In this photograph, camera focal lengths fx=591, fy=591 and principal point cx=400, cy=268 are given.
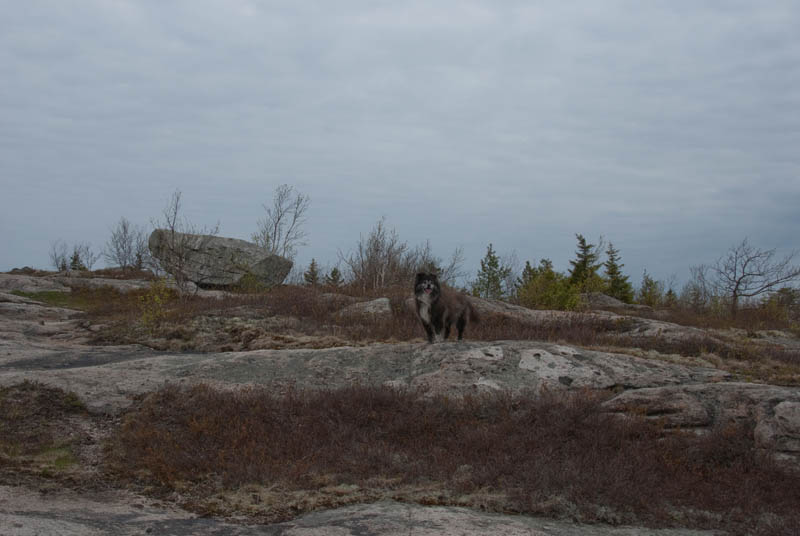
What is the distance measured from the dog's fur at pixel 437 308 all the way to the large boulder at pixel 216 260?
74.0ft

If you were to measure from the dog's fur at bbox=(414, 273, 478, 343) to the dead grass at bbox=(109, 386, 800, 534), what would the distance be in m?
2.59

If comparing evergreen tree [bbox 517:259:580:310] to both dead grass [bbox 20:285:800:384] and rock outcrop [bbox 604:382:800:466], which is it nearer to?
dead grass [bbox 20:285:800:384]

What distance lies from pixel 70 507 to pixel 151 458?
4.80 feet

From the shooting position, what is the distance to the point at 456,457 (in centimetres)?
793

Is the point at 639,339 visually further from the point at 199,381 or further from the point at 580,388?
the point at 199,381

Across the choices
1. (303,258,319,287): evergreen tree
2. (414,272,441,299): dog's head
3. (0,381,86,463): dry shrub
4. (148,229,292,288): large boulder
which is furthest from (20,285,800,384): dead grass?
(303,258,319,287): evergreen tree

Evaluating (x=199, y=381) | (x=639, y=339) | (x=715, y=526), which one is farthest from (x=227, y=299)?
(x=715, y=526)

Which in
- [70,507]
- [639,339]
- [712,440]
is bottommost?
[70,507]

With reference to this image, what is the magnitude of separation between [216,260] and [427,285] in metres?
25.3

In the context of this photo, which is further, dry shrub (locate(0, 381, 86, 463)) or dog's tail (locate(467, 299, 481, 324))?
dog's tail (locate(467, 299, 481, 324))

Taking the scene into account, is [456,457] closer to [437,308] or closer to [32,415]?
[437,308]

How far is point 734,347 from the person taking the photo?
16.5 m

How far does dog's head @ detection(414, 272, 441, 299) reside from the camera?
40.2 ft

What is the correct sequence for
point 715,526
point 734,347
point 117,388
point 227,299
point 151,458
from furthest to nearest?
point 227,299 < point 734,347 < point 117,388 < point 151,458 < point 715,526
